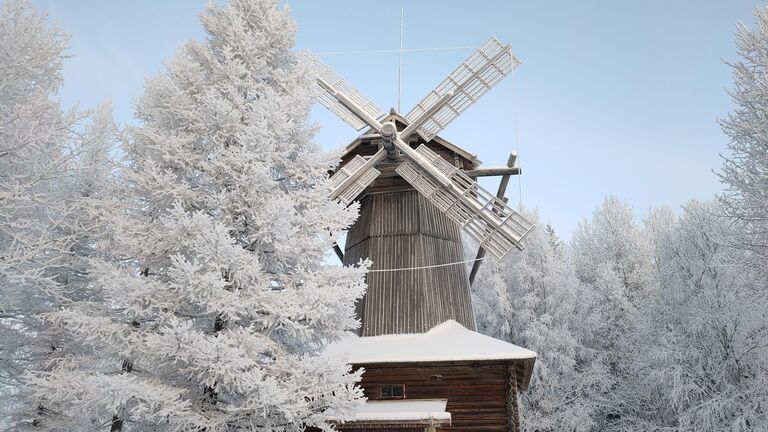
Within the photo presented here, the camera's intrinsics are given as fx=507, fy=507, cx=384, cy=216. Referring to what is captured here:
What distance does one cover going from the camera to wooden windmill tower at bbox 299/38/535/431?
13406 mm

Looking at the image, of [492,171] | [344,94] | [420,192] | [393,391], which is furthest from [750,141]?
[344,94]

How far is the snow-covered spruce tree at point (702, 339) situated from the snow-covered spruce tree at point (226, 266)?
1218cm

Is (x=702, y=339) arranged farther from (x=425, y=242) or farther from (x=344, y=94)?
(x=344, y=94)

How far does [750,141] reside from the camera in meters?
12.1

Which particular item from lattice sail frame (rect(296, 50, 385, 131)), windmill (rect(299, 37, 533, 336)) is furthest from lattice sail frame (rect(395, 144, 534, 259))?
lattice sail frame (rect(296, 50, 385, 131))

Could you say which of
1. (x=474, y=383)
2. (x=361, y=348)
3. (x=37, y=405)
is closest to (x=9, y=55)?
(x=37, y=405)

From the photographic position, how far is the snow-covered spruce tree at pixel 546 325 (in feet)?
72.1

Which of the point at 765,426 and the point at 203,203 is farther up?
the point at 203,203

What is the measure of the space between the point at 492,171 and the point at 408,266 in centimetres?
418

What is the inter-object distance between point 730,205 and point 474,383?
7.73 metres

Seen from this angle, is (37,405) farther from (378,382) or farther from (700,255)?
(700,255)

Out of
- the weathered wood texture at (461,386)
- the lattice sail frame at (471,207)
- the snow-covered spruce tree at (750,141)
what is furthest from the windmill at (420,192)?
the snow-covered spruce tree at (750,141)

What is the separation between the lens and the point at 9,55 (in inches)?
397

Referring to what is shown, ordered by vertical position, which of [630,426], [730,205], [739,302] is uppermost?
[730,205]
